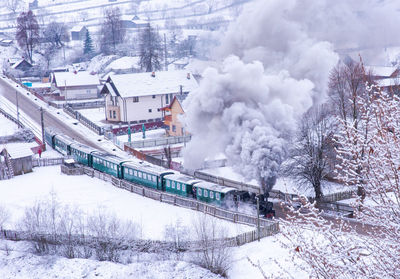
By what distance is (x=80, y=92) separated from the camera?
254 ft

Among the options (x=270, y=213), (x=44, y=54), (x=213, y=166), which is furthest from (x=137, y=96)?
(x=44, y=54)

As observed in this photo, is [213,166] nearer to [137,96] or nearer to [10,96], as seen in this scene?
[137,96]

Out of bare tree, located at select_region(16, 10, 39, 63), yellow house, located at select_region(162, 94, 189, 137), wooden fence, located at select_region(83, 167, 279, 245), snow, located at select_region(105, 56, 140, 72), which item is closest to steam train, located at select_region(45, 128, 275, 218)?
wooden fence, located at select_region(83, 167, 279, 245)

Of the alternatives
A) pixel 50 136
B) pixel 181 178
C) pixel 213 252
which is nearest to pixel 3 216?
pixel 181 178

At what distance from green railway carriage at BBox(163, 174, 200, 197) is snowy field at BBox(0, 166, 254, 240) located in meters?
1.42

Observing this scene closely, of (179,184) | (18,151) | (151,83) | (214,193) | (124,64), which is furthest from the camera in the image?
(124,64)

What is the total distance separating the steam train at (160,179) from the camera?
28125mm

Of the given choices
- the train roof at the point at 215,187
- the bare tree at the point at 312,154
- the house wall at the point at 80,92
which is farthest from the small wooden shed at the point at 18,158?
the house wall at the point at 80,92

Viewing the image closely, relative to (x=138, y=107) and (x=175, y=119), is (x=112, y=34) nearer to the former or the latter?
(x=138, y=107)

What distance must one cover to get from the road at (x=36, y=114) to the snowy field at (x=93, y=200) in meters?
11.4

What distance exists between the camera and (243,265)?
22.6 m

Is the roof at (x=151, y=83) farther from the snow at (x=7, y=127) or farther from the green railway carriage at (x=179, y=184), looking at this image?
the green railway carriage at (x=179, y=184)

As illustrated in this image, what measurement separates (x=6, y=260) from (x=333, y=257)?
2169cm

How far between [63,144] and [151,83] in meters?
18.4
